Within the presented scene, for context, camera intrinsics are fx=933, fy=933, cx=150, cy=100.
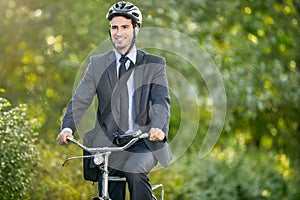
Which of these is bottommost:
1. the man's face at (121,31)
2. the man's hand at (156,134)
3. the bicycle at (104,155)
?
the bicycle at (104,155)

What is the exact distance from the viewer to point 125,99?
23.1ft

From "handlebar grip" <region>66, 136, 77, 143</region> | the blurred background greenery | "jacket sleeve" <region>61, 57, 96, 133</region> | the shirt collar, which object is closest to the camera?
"handlebar grip" <region>66, 136, 77, 143</region>

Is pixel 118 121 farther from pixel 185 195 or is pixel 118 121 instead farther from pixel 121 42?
pixel 185 195

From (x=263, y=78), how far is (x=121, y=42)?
1006 cm

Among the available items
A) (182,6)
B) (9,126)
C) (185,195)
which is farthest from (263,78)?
(9,126)

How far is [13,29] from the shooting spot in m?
15.3

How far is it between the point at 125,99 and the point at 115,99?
0.08m

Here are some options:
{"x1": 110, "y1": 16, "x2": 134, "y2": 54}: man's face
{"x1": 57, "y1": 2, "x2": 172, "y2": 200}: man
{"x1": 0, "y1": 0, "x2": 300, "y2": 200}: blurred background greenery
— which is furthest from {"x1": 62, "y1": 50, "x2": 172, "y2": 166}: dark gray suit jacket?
{"x1": 0, "y1": 0, "x2": 300, "y2": 200}: blurred background greenery

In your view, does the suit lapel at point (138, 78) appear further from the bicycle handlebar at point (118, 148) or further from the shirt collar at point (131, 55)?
the bicycle handlebar at point (118, 148)

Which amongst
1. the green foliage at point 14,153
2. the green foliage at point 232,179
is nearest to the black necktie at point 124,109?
the green foliage at point 14,153

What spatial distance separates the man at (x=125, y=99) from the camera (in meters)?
6.93

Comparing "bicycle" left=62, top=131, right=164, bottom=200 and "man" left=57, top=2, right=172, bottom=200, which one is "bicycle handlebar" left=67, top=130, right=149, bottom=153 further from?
"man" left=57, top=2, right=172, bottom=200

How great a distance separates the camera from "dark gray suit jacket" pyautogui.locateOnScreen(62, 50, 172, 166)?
696 centimetres

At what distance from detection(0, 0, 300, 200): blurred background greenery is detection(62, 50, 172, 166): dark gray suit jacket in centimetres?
359
